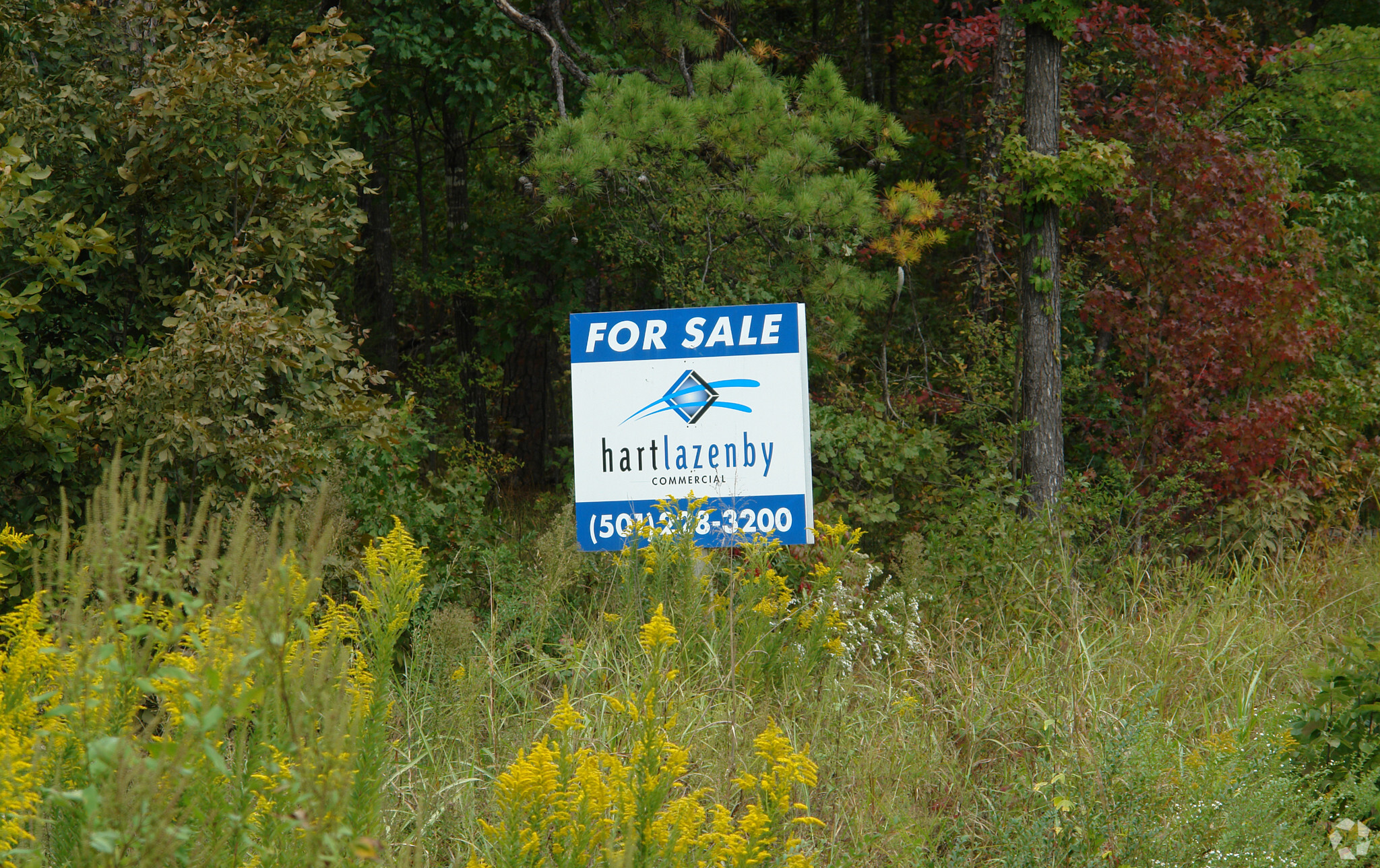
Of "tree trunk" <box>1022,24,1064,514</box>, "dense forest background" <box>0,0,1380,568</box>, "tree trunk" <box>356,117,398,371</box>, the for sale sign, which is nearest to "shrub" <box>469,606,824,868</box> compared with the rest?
"dense forest background" <box>0,0,1380,568</box>

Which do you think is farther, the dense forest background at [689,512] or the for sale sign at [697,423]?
the for sale sign at [697,423]

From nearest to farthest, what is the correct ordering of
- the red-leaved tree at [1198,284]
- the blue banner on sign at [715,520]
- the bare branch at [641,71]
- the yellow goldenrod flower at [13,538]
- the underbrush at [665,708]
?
the underbrush at [665,708] → the yellow goldenrod flower at [13,538] → the blue banner on sign at [715,520] → the red-leaved tree at [1198,284] → the bare branch at [641,71]

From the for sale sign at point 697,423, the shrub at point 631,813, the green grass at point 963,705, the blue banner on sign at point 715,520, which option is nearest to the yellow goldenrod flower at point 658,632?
the shrub at point 631,813

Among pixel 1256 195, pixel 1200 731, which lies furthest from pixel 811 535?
pixel 1256 195

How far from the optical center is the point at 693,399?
5.62 m

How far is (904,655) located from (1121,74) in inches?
243

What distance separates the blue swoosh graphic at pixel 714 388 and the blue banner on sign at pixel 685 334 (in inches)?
5.7

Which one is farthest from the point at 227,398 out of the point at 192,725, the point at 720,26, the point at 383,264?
the point at 383,264

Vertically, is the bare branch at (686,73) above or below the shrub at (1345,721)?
above

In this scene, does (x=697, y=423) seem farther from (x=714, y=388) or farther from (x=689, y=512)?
(x=689, y=512)

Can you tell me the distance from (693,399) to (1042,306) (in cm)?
323

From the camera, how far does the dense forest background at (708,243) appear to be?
5145 mm

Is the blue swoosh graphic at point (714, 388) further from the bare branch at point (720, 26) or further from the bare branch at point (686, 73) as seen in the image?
the bare branch at point (720, 26)

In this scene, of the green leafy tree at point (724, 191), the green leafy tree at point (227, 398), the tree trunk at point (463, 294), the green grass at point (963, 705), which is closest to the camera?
the green grass at point (963, 705)
